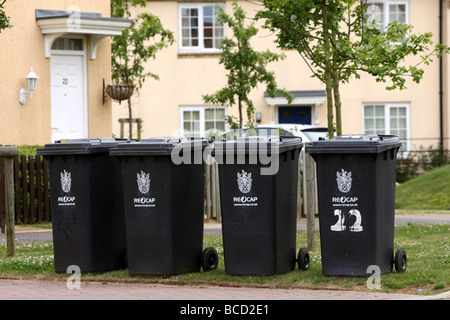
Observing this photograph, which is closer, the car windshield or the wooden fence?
the wooden fence

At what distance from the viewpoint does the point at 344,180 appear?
8.30 meters

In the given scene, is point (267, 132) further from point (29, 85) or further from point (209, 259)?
point (209, 259)

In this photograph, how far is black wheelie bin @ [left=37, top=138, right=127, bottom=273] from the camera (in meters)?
9.02

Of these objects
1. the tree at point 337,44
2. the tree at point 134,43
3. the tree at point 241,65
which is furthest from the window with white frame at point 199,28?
the tree at point 337,44

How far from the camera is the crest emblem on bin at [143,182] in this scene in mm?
8617

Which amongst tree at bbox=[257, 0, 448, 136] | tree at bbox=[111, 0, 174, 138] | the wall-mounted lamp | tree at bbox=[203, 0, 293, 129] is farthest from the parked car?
tree at bbox=[257, 0, 448, 136]

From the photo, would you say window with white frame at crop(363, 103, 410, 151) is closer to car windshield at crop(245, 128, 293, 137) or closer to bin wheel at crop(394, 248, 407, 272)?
car windshield at crop(245, 128, 293, 137)

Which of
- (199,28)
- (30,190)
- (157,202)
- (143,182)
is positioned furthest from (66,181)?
(199,28)

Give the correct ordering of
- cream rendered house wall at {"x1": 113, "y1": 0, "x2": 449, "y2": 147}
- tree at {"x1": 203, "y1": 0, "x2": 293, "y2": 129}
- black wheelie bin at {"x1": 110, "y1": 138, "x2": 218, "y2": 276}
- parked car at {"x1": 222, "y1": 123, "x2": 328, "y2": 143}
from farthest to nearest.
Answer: cream rendered house wall at {"x1": 113, "y1": 0, "x2": 449, "y2": 147}, tree at {"x1": 203, "y1": 0, "x2": 293, "y2": 129}, parked car at {"x1": 222, "y1": 123, "x2": 328, "y2": 143}, black wheelie bin at {"x1": 110, "y1": 138, "x2": 218, "y2": 276}

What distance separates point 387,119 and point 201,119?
19.1 feet

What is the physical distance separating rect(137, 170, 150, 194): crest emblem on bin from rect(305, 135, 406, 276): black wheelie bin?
65.5 inches

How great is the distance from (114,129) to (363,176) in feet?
62.3
